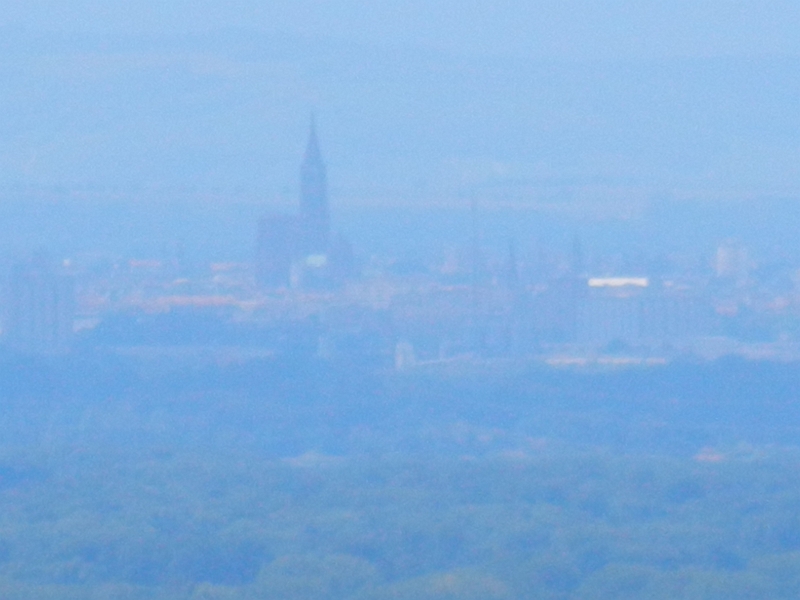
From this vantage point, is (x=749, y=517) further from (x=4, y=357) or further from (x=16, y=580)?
(x=4, y=357)

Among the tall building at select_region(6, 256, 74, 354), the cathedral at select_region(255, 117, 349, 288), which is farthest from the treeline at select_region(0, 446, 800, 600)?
the cathedral at select_region(255, 117, 349, 288)

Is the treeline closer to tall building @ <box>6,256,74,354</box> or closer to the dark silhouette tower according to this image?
tall building @ <box>6,256,74,354</box>

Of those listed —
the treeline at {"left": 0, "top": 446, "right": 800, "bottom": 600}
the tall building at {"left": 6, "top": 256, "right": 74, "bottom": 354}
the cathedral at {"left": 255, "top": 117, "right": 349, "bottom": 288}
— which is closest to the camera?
the treeline at {"left": 0, "top": 446, "right": 800, "bottom": 600}

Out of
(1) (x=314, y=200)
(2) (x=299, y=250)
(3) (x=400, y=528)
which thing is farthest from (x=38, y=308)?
(3) (x=400, y=528)

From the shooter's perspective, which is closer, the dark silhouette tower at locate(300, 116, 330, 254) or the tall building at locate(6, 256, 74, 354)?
the tall building at locate(6, 256, 74, 354)

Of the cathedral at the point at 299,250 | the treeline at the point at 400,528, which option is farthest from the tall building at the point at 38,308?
the treeline at the point at 400,528

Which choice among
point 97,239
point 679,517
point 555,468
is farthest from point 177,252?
point 679,517

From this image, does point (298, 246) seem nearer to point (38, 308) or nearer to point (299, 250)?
point (299, 250)

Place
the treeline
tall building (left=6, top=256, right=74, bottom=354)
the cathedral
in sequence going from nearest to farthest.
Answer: the treeline < tall building (left=6, top=256, right=74, bottom=354) < the cathedral
